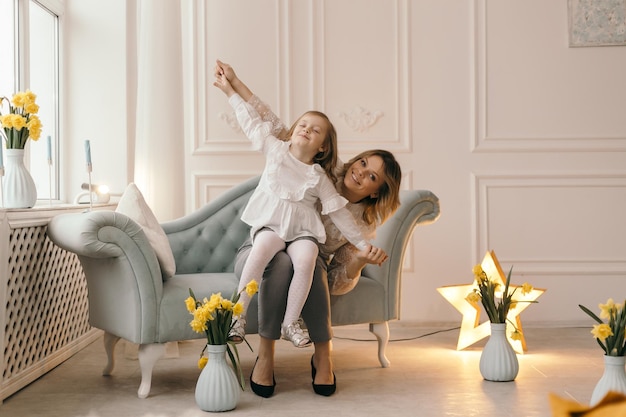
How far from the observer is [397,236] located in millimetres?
3025

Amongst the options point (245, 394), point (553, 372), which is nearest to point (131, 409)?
point (245, 394)

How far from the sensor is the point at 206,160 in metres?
4.17

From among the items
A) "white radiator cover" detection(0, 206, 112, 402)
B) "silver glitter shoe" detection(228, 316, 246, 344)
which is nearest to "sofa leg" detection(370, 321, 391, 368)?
"silver glitter shoe" detection(228, 316, 246, 344)

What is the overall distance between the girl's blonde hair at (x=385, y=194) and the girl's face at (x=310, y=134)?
16cm

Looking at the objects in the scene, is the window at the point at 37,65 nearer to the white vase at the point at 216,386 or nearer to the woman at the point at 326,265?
the woman at the point at 326,265

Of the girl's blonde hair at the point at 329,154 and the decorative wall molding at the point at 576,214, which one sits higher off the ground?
the girl's blonde hair at the point at 329,154

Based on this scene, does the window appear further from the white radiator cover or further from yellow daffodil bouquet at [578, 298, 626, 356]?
yellow daffodil bouquet at [578, 298, 626, 356]

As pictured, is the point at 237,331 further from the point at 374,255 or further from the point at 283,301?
the point at 374,255

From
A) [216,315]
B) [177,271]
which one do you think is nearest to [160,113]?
[177,271]

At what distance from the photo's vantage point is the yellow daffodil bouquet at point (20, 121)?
2594 millimetres

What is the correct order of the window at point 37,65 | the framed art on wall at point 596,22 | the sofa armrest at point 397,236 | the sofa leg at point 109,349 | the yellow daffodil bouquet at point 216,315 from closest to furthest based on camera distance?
the yellow daffodil bouquet at point 216,315 < the sofa leg at point 109,349 < the sofa armrest at point 397,236 < the window at point 37,65 < the framed art on wall at point 596,22

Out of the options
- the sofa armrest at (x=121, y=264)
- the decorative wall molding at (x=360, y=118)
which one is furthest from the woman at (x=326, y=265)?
the decorative wall molding at (x=360, y=118)

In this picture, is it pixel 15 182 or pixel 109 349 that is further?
pixel 109 349

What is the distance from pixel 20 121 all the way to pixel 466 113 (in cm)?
245
